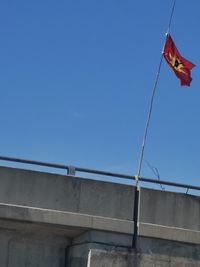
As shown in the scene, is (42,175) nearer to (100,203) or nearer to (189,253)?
(100,203)

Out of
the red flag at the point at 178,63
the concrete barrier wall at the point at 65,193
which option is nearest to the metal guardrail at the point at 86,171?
the concrete barrier wall at the point at 65,193

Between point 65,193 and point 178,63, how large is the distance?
15.5 ft

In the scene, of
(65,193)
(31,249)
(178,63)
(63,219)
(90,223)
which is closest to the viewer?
(63,219)

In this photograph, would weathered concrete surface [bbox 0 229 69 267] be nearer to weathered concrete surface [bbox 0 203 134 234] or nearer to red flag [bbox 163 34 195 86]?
weathered concrete surface [bbox 0 203 134 234]

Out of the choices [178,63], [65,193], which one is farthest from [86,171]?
[178,63]

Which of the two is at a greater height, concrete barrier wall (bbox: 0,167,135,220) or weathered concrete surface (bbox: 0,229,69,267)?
concrete barrier wall (bbox: 0,167,135,220)

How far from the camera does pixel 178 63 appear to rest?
1452cm

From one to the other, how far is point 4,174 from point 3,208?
0.66m

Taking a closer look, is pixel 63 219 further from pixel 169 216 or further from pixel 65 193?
pixel 169 216

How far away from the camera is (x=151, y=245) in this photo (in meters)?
11.8

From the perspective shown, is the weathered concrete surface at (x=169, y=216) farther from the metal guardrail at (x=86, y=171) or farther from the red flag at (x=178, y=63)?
the red flag at (x=178, y=63)

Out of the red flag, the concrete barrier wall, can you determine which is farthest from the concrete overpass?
the red flag

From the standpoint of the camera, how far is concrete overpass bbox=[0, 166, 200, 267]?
37.1ft

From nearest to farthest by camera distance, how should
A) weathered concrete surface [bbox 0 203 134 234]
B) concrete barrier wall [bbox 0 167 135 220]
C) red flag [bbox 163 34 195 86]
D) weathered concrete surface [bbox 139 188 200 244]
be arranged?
weathered concrete surface [bbox 0 203 134 234] → concrete barrier wall [bbox 0 167 135 220] → weathered concrete surface [bbox 139 188 200 244] → red flag [bbox 163 34 195 86]
